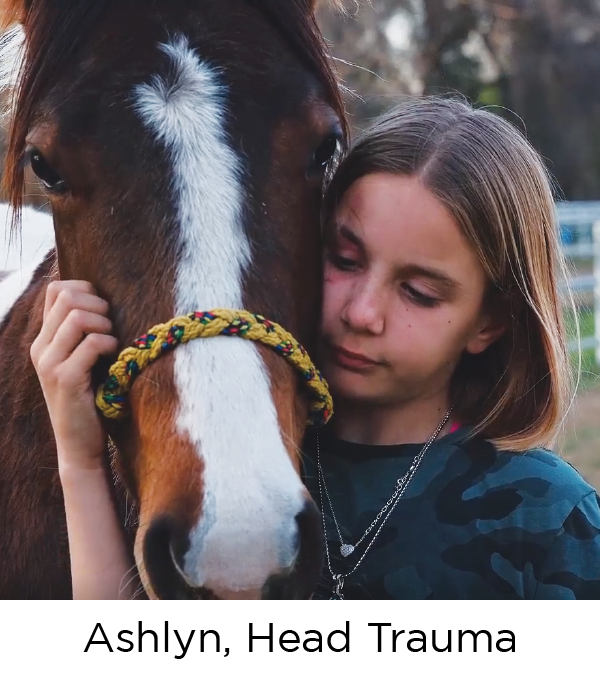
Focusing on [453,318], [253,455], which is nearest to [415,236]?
[453,318]

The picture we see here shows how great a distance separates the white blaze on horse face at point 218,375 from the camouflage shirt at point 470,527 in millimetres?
391

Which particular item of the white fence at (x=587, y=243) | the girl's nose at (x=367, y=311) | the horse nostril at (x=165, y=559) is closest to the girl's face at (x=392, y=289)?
the girl's nose at (x=367, y=311)

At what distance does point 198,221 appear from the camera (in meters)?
1.37

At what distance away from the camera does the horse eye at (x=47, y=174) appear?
60.1 inches

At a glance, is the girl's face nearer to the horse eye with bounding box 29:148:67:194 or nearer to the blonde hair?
the blonde hair

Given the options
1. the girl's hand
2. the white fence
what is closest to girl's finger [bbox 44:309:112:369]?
the girl's hand

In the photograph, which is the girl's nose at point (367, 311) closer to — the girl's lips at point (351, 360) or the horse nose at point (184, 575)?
the girl's lips at point (351, 360)

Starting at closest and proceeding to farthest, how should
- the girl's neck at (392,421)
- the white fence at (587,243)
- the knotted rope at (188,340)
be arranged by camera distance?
the knotted rope at (188,340)
the girl's neck at (392,421)
the white fence at (587,243)

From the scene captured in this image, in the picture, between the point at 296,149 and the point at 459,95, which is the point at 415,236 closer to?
the point at 296,149

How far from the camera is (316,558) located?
127 centimetres

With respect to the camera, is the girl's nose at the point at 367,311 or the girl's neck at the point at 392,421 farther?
the girl's neck at the point at 392,421

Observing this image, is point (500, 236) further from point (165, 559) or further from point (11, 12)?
point (11, 12)

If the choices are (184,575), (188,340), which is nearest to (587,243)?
(188,340)

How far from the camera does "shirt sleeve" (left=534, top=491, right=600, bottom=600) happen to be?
1564 mm
